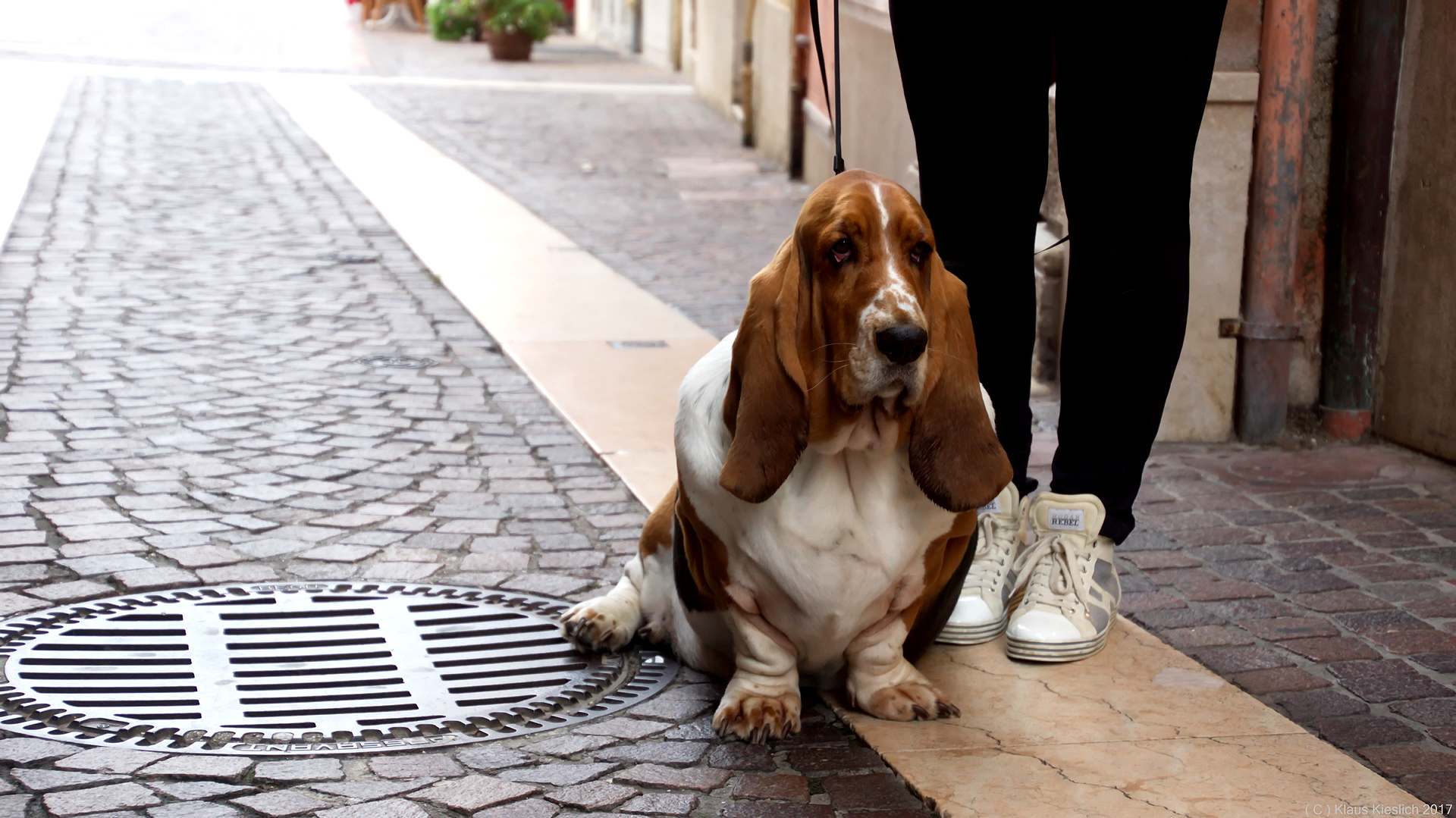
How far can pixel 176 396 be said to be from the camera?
5.05m

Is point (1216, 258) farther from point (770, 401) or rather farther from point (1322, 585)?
point (770, 401)

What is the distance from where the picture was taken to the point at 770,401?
245 centimetres


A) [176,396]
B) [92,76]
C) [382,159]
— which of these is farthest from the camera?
[92,76]

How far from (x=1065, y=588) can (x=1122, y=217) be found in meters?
0.73

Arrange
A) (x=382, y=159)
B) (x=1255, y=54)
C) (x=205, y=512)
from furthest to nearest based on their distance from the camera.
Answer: (x=382, y=159), (x=1255, y=54), (x=205, y=512)

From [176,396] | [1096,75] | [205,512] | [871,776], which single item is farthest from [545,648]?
[176,396]

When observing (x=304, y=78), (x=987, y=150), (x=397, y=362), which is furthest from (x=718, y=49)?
(x=987, y=150)

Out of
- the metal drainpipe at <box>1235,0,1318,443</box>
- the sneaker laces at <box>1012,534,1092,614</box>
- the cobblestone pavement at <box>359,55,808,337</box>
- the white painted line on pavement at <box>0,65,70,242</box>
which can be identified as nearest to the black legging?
the sneaker laces at <box>1012,534,1092,614</box>

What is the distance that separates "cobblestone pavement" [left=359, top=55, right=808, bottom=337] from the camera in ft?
26.1

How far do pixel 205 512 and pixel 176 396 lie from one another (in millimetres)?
1254

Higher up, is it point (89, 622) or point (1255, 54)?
point (1255, 54)

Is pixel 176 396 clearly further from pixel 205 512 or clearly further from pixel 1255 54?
pixel 1255 54

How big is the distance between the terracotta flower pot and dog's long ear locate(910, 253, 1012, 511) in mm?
19536

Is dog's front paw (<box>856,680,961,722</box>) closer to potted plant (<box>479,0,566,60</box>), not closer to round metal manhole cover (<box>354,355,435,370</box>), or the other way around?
round metal manhole cover (<box>354,355,435,370</box>)
